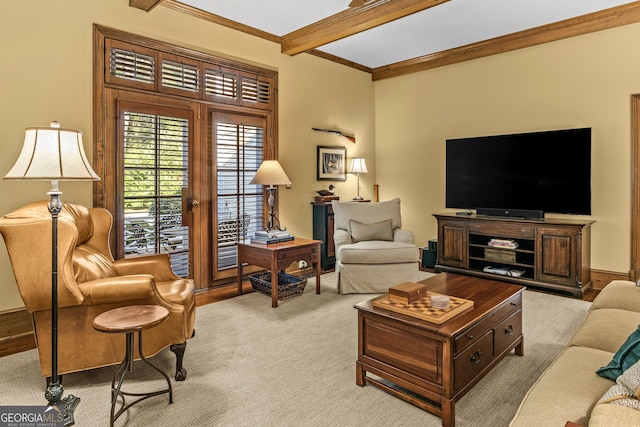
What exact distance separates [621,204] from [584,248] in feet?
2.19

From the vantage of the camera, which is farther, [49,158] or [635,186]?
[635,186]

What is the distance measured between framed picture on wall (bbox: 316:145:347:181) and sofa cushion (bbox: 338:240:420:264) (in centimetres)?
158

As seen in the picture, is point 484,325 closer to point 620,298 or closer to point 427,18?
point 620,298

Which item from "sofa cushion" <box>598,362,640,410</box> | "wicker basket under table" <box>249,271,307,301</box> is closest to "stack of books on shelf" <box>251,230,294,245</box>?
"wicker basket under table" <box>249,271,307,301</box>

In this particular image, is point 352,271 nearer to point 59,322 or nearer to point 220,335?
point 220,335

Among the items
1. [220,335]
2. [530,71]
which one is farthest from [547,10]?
[220,335]

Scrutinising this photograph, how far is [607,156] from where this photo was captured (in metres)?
4.25

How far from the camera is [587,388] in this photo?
56.0 inches

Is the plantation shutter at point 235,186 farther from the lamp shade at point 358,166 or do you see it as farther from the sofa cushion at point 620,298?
the sofa cushion at point 620,298

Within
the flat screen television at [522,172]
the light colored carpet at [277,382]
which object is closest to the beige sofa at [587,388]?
the light colored carpet at [277,382]

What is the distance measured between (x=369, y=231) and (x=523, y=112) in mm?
2447

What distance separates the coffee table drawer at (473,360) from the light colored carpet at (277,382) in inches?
6.4

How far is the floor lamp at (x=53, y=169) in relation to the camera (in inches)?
75.4

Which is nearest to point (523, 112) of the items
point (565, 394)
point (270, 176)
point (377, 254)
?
point (377, 254)
